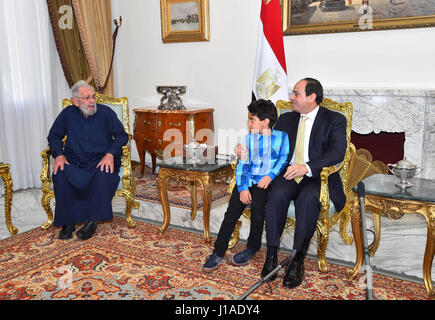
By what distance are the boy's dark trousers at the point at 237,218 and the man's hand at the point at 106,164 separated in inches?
47.8

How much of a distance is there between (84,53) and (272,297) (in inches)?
179

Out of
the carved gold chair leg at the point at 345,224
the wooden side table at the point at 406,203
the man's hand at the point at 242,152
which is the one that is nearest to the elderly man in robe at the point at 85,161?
the man's hand at the point at 242,152

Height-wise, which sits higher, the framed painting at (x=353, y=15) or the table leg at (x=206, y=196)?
the framed painting at (x=353, y=15)

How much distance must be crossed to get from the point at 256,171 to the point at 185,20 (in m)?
3.40

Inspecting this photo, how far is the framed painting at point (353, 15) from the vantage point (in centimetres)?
402

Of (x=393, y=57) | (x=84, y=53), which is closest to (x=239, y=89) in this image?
(x=393, y=57)

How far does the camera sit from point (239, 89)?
532 cm

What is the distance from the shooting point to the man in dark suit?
264 centimetres

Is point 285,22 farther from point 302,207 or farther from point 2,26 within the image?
point 2,26

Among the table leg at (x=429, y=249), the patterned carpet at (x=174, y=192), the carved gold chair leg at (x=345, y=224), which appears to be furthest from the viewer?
the patterned carpet at (x=174, y=192)

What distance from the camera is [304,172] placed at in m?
2.76

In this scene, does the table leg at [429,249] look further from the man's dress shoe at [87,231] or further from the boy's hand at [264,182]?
the man's dress shoe at [87,231]

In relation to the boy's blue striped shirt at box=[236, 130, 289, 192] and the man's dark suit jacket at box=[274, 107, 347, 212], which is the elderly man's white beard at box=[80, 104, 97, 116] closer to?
the boy's blue striped shirt at box=[236, 130, 289, 192]

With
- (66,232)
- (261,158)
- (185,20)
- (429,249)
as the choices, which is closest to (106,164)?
(66,232)
